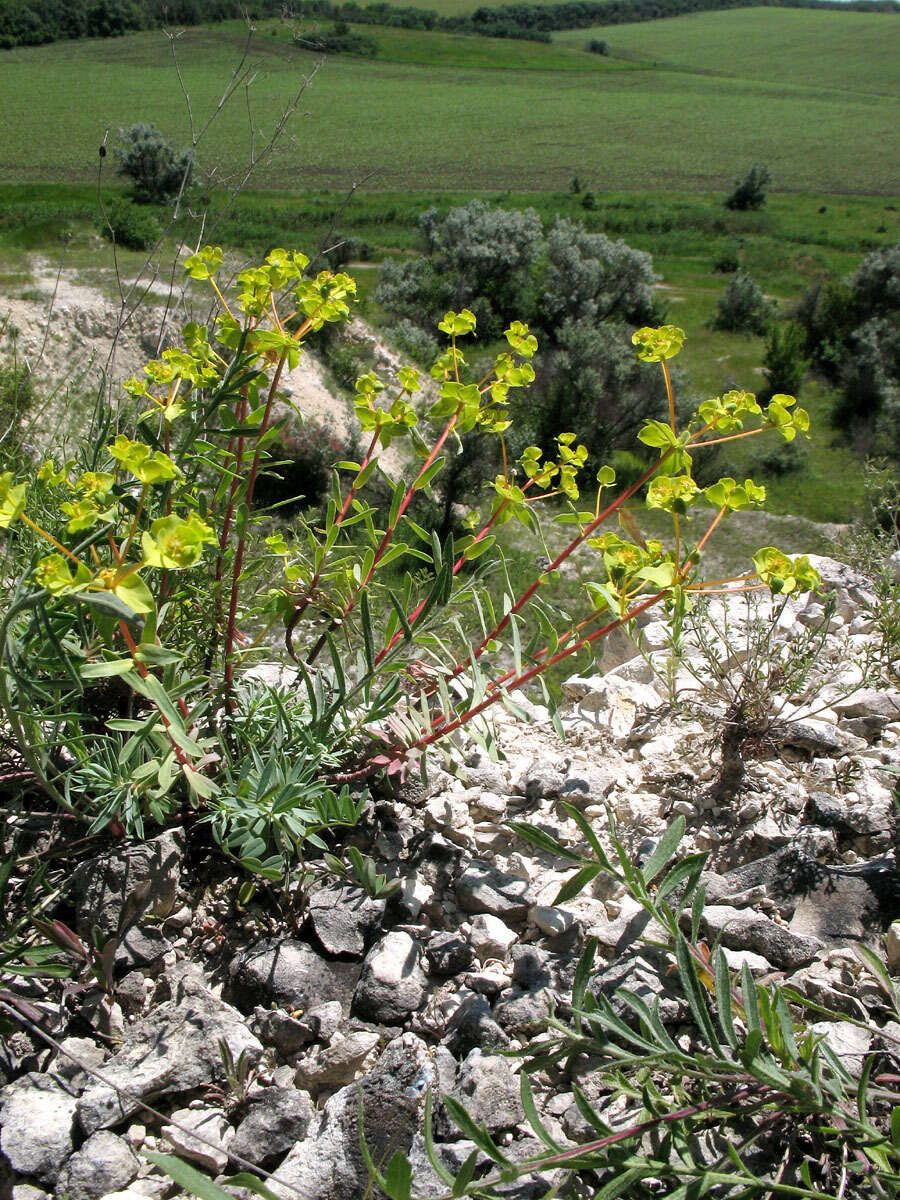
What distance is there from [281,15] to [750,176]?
139 feet

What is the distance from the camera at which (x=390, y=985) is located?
1430 mm

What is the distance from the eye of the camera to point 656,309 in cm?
2206

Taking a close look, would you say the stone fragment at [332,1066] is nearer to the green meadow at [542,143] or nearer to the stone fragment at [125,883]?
the stone fragment at [125,883]

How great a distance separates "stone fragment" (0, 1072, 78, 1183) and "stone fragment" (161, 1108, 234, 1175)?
15cm

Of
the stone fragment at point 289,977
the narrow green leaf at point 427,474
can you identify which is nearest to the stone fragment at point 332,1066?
the stone fragment at point 289,977

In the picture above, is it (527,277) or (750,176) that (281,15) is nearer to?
(527,277)

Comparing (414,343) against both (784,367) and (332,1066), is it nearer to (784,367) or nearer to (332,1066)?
(784,367)

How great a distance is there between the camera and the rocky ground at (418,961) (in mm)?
1203

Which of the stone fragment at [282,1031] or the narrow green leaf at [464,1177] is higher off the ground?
the narrow green leaf at [464,1177]

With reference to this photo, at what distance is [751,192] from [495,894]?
44.2 m

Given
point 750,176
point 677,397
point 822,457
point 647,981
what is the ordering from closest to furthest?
point 647,981 < point 677,397 < point 822,457 < point 750,176

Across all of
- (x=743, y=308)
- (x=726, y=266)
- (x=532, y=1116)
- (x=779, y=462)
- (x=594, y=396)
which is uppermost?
(x=726, y=266)

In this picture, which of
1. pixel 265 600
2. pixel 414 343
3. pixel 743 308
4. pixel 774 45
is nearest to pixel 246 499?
pixel 265 600

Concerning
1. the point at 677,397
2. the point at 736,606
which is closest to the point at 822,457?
the point at 677,397
